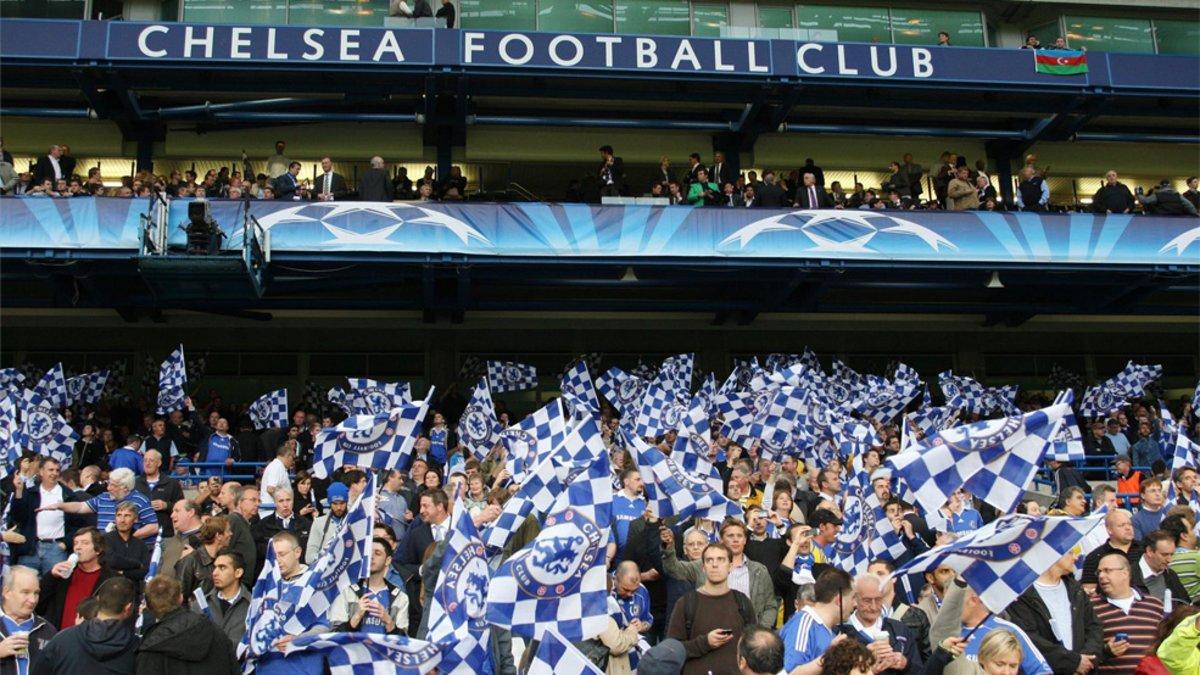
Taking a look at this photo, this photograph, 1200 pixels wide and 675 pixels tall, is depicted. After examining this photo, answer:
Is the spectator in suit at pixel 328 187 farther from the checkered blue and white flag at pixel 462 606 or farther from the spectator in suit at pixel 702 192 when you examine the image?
the checkered blue and white flag at pixel 462 606

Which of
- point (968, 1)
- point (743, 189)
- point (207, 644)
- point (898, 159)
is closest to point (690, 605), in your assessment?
point (207, 644)

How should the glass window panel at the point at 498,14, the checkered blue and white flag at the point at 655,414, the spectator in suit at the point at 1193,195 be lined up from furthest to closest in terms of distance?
1. the glass window panel at the point at 498,14
2. the spectator in suit at the point at 1193,195
3. the checkered blue and white flag at the point at 655,414

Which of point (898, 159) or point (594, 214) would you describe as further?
point (898, 159)

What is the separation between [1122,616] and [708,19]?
79.1ft

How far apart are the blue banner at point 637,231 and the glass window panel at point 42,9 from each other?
6.93 meters

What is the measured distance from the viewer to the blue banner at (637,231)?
915 inches

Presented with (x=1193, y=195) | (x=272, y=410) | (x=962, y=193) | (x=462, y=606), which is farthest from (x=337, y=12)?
(x=462, y=606)

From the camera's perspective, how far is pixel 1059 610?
858 cm

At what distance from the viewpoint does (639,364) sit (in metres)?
28.5

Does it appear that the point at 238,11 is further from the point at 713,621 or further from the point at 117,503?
the point at 713,621

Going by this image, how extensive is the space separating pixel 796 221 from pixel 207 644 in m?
19.6

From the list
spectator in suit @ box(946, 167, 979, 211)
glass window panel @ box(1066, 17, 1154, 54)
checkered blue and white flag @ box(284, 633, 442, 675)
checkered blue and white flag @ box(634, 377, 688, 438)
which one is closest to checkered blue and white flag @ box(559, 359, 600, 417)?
checkered blue and white flag @ box(634, 377, 688, 438)

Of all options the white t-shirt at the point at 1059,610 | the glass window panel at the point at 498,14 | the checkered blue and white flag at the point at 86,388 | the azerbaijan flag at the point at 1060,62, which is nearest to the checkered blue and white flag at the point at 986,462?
the white t-shirt at the point at 1059,610

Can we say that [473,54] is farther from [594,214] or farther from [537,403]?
[537,403]
